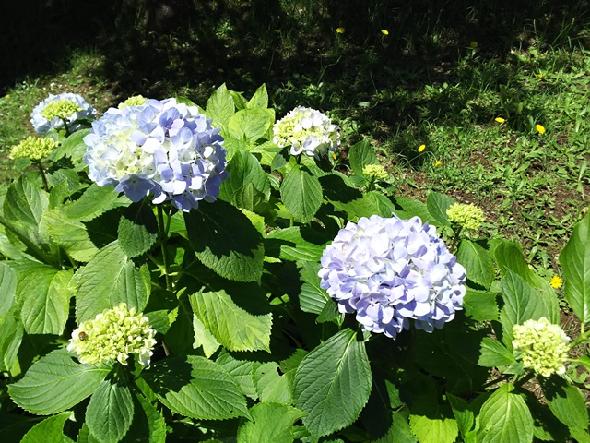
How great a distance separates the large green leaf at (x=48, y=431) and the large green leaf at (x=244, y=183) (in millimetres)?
847

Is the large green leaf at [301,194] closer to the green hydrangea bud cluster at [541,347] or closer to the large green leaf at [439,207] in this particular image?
the large green leaf at [439,207]

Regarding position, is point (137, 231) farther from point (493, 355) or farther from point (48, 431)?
point (493, 355)

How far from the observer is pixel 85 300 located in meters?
1.49

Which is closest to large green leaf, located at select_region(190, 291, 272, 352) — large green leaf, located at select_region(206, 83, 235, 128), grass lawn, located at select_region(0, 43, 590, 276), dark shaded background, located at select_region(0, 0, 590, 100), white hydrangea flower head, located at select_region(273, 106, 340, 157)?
white hydrangea flower head, located at select_region(273, 106, 340, 157)

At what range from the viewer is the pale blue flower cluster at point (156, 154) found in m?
1.29

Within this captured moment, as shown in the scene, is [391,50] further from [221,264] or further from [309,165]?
[221,264]

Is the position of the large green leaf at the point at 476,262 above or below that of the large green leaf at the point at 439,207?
below

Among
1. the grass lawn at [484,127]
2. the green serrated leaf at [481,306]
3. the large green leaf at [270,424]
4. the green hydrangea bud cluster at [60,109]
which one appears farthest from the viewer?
the grass lawn at [484,127]

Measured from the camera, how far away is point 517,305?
1545 mm

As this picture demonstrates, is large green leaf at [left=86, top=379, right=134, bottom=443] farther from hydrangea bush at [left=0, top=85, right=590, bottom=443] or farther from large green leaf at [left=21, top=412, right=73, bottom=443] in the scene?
large green leaf at [left=21, top=412, right=73, bottom=443]

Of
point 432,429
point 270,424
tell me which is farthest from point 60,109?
point 432,429

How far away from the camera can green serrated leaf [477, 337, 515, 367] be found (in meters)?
1.45

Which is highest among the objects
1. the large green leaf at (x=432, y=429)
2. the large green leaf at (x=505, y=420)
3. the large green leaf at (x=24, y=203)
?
the large green leaf at (x=24, y=203)

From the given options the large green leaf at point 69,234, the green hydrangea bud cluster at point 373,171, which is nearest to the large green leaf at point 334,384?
the large green leaf at point 69,234
